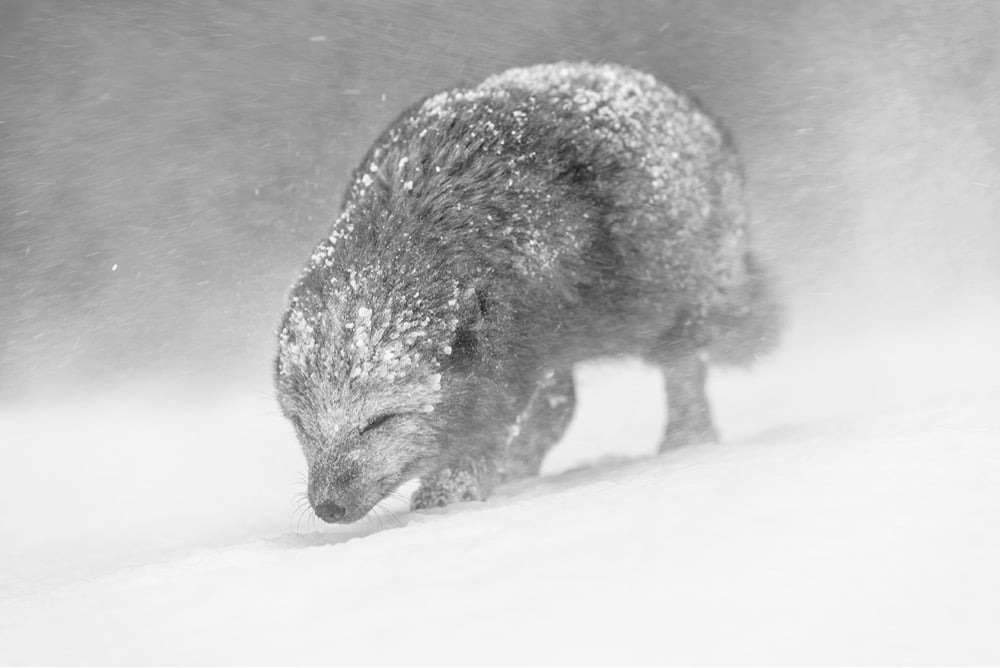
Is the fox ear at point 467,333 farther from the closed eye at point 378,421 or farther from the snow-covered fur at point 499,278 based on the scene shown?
the closed eye at point 378,421

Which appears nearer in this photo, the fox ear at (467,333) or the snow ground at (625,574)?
the snow ground at (625,574)

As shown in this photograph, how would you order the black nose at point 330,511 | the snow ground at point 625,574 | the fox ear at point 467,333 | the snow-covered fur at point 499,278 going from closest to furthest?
the snow ground at point 625,574 → the black nose at point 330,511 → the snow-covered fur at point 499,278 → the fox ear at point 467,333

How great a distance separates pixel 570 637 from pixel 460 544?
0.78 metres

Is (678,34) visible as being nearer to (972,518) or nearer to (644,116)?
(644,116)

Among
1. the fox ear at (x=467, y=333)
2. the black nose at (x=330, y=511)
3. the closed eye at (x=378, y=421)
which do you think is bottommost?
the black nose at (x=330, y=511)

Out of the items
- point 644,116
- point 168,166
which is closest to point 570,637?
point 644,116

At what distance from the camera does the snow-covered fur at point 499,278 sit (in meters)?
3.54

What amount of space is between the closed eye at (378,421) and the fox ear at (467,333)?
33 centimetres

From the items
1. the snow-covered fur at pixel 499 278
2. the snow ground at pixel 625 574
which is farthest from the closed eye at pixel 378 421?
the snow ground at pixel 625 574

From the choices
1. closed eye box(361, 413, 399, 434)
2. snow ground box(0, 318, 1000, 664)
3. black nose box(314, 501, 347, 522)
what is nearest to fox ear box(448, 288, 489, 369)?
closed eye box(361, 413, 399, 434)

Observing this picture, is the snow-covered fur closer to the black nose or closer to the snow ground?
the black nose

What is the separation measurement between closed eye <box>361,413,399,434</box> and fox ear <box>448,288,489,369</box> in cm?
33

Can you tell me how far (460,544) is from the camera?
8.37 ft

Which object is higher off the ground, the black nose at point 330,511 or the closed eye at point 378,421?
the closed eye at point 378,421
